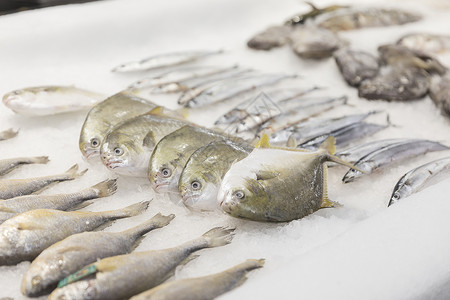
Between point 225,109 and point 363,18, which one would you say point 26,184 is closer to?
point 225,109

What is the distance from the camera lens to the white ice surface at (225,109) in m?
1.40

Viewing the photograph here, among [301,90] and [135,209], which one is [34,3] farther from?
[135,209]

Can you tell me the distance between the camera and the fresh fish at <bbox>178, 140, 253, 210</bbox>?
1.69m

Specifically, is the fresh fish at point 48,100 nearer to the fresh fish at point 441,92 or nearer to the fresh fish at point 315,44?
the fresh fish at point 315,44

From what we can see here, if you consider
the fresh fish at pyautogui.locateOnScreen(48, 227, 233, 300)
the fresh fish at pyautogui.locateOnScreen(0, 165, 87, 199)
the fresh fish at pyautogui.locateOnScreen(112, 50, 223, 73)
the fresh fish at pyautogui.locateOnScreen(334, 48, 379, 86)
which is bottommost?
the fresh fish at pyautogui.locateOnScreen(48, 227, 233, 300)

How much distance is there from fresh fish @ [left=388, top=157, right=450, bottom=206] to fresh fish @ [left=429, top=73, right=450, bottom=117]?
59cm

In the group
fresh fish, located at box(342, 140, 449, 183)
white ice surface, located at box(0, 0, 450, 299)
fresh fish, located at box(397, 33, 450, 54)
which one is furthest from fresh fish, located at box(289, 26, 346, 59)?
fresh fish, located at box(342, 140, 449, 183)

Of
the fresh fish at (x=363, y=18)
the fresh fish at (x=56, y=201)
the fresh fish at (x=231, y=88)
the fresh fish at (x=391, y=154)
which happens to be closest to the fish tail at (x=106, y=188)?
the fresh fish at (x=56, y=201)

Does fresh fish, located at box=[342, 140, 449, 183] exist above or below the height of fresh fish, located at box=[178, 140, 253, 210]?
below

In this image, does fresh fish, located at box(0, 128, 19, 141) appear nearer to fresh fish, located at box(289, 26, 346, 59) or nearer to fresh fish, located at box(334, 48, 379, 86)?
fresh fish, located at box(289, 26, 346, 59)

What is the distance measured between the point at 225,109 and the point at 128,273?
1463 millimetres

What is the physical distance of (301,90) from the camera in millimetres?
2777

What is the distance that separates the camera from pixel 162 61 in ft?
9.80

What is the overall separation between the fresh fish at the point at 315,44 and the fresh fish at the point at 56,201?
174 centimetres
